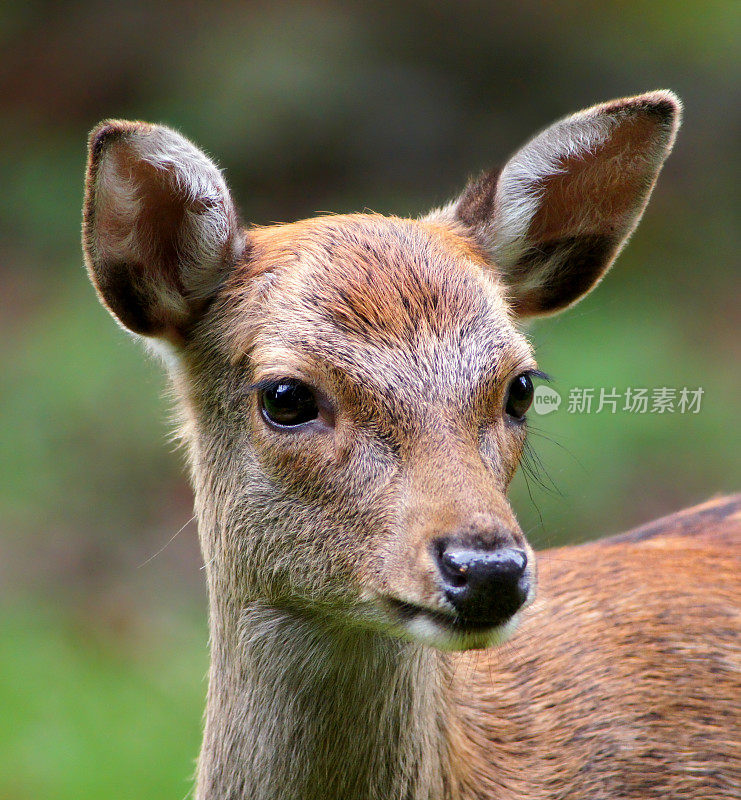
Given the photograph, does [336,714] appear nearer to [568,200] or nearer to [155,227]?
[155,227]

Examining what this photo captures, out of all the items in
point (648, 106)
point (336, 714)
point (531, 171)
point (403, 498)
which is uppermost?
point (648, 106)

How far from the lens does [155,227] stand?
172 inches

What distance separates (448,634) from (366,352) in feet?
3.17

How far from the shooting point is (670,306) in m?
13.6

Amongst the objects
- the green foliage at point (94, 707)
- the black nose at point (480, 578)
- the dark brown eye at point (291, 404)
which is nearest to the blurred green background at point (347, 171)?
the green foliage at point (94, 707)

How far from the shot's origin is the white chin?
3.40 metres

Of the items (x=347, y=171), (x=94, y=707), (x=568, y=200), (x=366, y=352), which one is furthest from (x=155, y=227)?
(x=347, y=171)

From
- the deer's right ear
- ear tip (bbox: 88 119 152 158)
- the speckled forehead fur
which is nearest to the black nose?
the speckled forehead fur

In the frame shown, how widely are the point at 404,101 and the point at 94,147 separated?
10.7 m

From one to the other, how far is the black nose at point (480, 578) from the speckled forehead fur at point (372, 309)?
64cm

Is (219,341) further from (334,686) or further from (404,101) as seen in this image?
(404,101)

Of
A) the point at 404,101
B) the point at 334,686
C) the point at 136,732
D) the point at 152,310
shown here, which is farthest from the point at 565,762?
the point at 404,101

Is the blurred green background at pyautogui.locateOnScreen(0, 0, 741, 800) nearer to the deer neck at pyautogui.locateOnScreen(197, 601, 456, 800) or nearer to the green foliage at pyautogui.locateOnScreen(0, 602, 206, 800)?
the green foliage at pyautogui.locateOnScreen(0, 602, 206, 800)

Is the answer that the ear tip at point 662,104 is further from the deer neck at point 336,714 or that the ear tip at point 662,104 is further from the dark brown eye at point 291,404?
the deer neck at point 336,714
